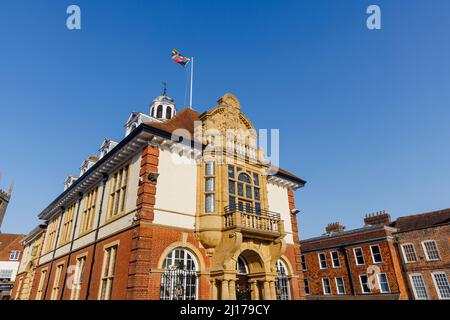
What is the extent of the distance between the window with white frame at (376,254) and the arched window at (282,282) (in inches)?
929

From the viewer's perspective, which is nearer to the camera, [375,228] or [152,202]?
[152,202]

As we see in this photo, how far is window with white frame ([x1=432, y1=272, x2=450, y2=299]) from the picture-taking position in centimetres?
3110

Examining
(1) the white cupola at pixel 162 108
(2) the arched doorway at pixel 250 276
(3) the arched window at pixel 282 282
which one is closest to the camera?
(2) the arched doorway at pixel 250 276

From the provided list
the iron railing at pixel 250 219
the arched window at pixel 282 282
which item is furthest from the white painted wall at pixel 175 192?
the arched window at pixel 282 282

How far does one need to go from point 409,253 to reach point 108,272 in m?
35.4

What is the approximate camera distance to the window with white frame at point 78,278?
17.4m

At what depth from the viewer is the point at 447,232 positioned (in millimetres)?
32562

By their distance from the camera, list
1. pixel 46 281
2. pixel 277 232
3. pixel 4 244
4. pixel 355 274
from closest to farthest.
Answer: pixel 277 232 → pixel 46 281 → pixel 355 274 → pixel 4 244

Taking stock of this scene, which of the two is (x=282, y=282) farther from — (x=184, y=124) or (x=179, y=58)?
(x=179, y=58)

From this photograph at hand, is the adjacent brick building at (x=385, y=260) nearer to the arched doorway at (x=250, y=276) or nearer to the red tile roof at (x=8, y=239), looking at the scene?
the arched doorway at (x=250, y=276)

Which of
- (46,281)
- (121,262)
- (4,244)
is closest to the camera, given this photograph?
(121,262)

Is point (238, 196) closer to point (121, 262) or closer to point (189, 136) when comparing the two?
point (189, 136)

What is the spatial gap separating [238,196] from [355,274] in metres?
28.5
